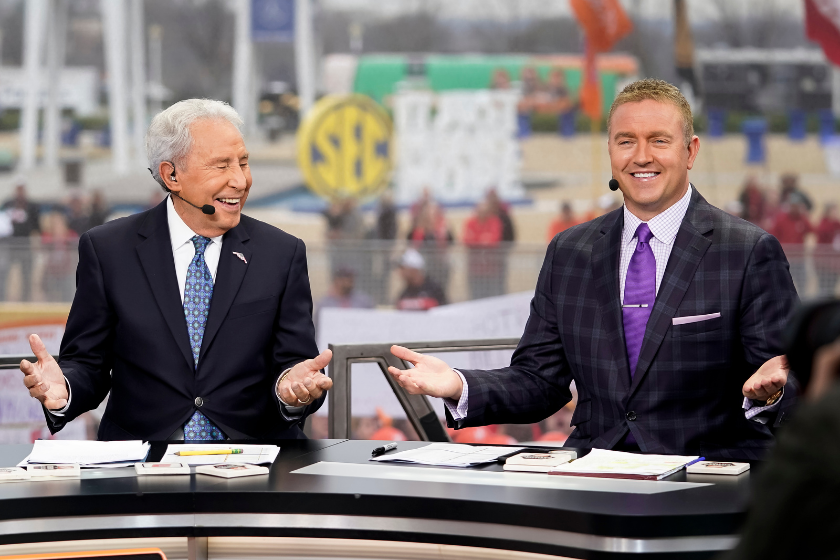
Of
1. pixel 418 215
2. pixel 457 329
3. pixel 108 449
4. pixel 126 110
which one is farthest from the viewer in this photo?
pixel 126 110

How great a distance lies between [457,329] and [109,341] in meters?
2.98

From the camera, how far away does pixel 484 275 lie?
23.7 feet

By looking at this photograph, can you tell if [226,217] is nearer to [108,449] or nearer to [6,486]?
[108,449]

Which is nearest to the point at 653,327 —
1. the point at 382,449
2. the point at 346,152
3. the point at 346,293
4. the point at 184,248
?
the point at 382,449

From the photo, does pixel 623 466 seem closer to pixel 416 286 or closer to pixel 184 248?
pixel 184 248

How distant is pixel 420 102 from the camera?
9.69 meters

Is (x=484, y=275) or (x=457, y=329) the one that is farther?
(x=484, y=275)

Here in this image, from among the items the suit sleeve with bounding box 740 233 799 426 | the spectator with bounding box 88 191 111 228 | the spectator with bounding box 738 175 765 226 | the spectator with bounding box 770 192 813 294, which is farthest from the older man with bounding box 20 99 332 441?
the spectator with bounding box 738 175 765 226

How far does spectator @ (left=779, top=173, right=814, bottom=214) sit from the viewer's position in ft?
30.1

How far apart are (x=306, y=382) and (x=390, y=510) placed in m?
0.58

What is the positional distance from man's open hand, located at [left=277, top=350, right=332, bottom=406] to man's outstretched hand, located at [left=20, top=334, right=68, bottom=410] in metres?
0.47

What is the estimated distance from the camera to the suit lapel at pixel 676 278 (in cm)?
226

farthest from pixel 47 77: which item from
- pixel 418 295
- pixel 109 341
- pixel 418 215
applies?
pixel 109 341

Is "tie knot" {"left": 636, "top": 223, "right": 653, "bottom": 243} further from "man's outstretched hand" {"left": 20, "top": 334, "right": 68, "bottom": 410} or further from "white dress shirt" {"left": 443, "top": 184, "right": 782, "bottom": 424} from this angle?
"man's outstretched hand" {"left": 20, "top": 334, "right": 68, "bottom": 410}
